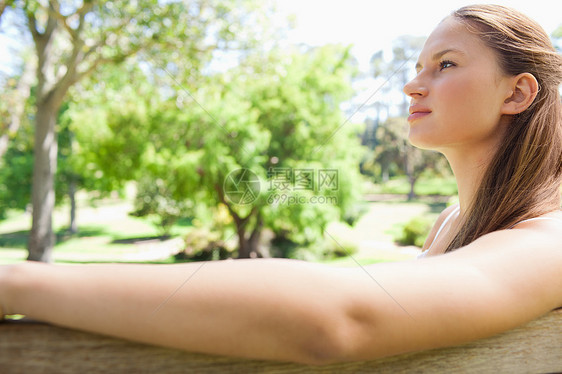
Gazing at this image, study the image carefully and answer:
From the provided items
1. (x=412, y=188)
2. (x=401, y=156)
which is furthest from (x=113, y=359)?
(x=412, y=188)

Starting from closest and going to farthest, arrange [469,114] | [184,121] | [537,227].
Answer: [537,227] < [469,114] < [184,121]

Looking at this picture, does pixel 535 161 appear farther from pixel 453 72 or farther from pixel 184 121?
pixel 184 121

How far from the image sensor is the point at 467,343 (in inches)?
13.4

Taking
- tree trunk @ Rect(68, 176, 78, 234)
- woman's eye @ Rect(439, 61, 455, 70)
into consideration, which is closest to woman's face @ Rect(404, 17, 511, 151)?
woman's eye @ Rect(439, 61, 455, 70)

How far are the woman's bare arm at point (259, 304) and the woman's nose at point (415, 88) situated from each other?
35cm

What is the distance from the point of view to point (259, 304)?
0.26 m

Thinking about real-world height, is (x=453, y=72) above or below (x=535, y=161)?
above

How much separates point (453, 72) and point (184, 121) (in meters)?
7.58

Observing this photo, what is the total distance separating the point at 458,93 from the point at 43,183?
6521mm

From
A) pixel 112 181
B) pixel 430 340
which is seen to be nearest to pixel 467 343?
pixel 430 340

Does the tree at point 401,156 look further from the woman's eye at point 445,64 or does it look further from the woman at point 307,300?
the woman at point 307,300

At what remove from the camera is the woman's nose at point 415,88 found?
23.0 inches

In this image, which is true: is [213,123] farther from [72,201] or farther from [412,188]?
[72,201]

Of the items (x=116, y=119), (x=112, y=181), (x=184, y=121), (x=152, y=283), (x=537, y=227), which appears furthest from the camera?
(x=112, y=181)
